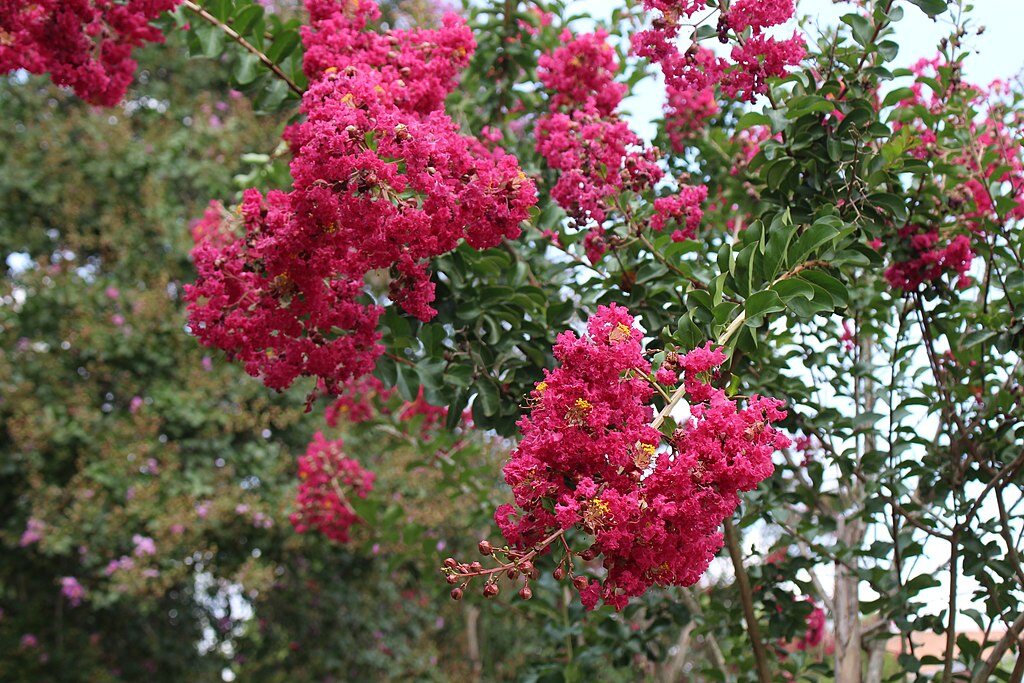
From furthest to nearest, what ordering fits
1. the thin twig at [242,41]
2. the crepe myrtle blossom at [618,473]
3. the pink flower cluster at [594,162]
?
1. the thin twig at [242,41]
2. the pink flower cluster at [594,162]
3. the crepe myrtle blossom at [618,473]

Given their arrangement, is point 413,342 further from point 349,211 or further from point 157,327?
point 157,327

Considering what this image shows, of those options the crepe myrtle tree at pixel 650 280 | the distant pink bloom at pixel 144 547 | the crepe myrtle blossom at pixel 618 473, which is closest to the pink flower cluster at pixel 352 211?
the crepe myrtle tree at pixel 650 280

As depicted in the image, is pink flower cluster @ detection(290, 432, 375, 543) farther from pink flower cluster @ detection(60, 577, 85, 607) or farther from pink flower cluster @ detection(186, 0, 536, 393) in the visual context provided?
pink flower cluster @ detection(60, 577, 85, 607)

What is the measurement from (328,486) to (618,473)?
221cm

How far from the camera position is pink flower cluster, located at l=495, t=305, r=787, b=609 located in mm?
1090

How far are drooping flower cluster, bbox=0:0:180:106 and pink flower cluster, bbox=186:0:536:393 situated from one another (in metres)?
0.46

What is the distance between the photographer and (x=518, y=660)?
5500mm

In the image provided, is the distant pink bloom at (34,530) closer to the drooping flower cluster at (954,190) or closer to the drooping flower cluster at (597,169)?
the drooping flower cluster at (597,169)

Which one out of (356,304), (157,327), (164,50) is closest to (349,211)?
(356,304)

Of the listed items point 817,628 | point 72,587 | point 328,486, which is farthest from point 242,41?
point 72,587

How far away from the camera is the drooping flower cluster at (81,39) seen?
189 centimetres

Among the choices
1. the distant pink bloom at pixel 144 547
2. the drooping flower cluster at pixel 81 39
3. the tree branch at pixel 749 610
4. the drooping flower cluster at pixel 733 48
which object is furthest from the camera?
the distant pink bloom at pixel 144 547

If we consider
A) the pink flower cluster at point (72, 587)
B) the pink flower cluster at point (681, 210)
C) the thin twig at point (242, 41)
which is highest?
the thin twig at point (242, 41)

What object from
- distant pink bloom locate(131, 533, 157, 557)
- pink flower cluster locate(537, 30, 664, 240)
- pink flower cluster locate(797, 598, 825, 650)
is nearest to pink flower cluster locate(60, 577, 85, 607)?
distant pink bloom locate(131, 533, 157, 557)
